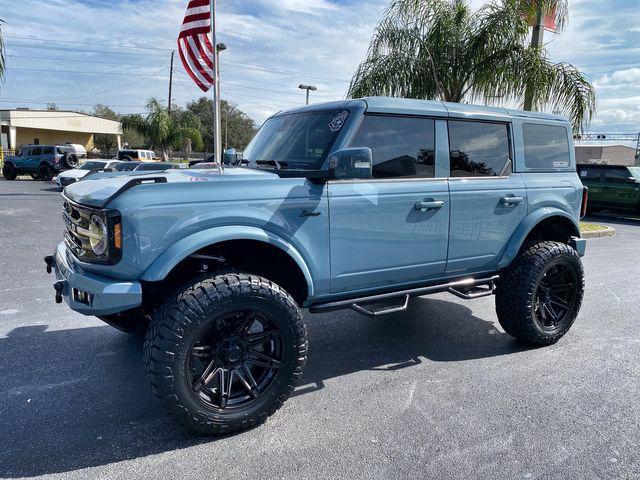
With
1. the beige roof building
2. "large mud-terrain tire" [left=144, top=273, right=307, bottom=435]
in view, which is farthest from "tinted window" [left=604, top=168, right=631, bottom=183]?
the beige roof building

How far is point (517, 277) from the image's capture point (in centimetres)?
430

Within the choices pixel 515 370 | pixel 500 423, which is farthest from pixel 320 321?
pixel 500 423

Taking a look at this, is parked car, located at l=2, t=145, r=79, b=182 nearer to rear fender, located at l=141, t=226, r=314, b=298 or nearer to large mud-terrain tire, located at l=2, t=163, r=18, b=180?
large mud-terrain tire, located at l=2, t=163, r=18, b=180

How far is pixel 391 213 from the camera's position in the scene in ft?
11.6

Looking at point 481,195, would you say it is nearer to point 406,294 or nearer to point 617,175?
point 406,294

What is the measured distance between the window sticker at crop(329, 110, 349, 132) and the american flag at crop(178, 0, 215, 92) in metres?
10.9

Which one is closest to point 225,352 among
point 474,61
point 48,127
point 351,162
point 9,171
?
point 351,162

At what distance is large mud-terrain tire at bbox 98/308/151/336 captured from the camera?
369 cm

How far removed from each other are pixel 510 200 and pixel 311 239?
1.93m

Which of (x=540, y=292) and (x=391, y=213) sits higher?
(x=391, y=213)

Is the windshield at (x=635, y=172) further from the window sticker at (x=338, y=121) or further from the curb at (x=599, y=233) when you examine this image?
the window sticker at (x=338, y=121)

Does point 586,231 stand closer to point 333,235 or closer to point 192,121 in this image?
point 333,235

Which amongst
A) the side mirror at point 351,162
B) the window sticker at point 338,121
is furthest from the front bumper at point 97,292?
the window sticker at point 338,121

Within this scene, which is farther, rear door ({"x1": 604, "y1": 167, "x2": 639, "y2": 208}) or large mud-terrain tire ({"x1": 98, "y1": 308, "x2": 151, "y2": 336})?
rear door ({"x1": 604, "y1": 167, "x2": 639, "y2": 208})
